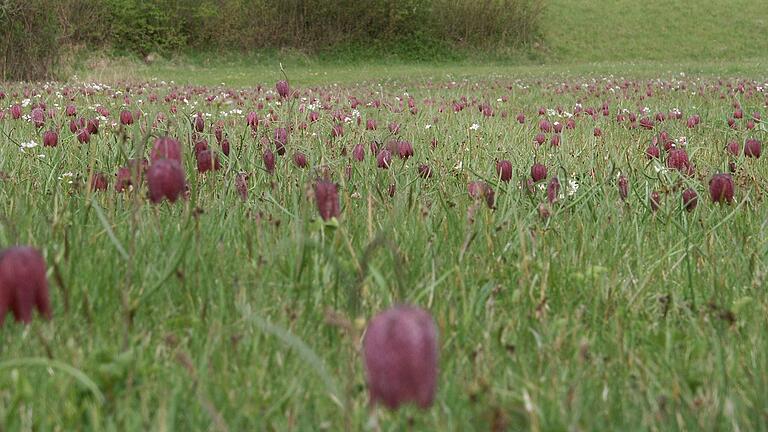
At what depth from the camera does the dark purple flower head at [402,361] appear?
2.76ft

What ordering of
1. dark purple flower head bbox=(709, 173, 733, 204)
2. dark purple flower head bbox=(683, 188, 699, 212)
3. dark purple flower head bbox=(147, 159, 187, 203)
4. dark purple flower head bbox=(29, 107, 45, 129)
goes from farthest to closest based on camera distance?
dark purple flower head bbox=(29, 107, 45, 129)
dark purple flower head bbox=(683, 188, 699, 212)
dark purple flower head bbox=(709, 173, 733, 204)
dark purple flower head bbox=(147, 159, 187, 203)

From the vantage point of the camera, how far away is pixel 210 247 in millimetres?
2039

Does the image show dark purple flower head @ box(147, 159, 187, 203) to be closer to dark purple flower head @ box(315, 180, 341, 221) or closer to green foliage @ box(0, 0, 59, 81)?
dark purple flower head @ box(315, 180, 341, 221)

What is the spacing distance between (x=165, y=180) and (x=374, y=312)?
1.63 feet

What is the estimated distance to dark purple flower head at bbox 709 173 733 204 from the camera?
2.23 meters

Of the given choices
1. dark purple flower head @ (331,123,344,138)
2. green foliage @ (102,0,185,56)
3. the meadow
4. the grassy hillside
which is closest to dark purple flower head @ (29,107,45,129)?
the meadow

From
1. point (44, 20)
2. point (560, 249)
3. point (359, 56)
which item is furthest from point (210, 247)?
point (359, 56)

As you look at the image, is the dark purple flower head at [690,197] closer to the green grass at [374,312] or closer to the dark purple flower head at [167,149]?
the green grass at [374,312]

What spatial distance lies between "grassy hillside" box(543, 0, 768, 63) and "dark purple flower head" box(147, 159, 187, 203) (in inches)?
1166

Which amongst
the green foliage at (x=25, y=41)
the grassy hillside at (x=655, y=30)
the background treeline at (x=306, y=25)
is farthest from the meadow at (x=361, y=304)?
the grassy hillside at (x=655, y=30)

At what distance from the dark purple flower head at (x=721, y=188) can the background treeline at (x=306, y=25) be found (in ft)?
92.3

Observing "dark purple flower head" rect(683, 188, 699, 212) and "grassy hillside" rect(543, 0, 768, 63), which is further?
"grassy hillside" rect(543, 0, 768, 63)

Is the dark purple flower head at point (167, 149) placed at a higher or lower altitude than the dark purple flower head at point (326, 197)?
higher

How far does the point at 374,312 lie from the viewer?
5.47 feet
